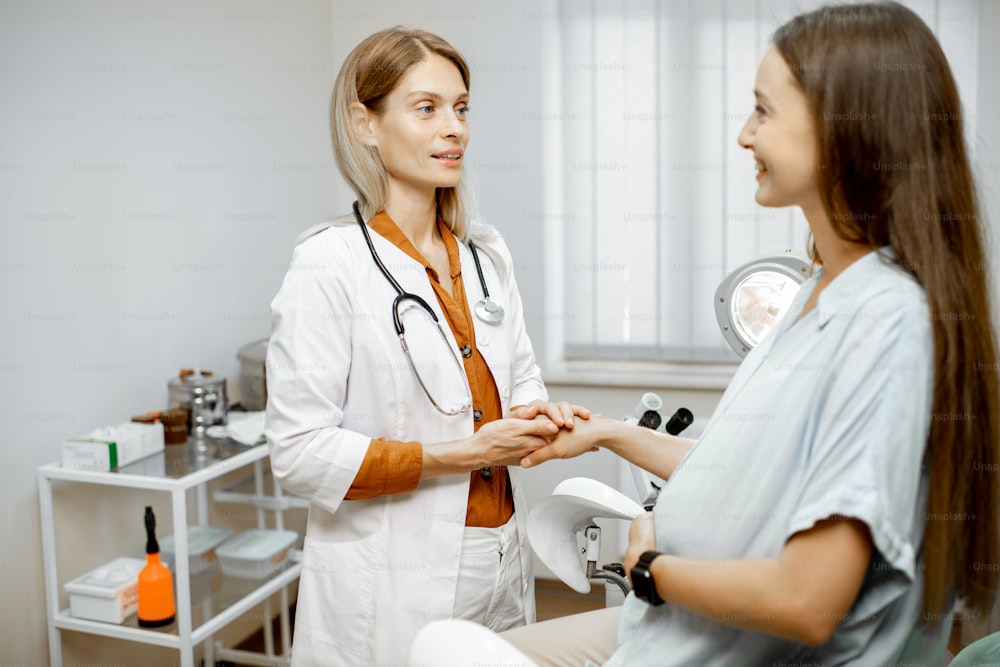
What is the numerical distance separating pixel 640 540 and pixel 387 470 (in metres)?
0.48

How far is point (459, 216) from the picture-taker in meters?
1.64

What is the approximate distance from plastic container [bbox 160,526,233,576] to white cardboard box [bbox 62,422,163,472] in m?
0.30

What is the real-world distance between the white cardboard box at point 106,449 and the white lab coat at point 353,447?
29.2 inches

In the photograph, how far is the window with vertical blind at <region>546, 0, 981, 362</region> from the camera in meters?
2.87

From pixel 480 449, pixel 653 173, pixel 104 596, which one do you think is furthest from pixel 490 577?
pixel 653 173

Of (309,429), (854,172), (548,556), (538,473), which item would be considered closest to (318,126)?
(538,473)

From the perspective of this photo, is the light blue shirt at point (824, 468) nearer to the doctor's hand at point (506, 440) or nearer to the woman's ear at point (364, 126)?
the doctor's hand at point (506, 440)

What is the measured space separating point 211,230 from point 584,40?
144 cm

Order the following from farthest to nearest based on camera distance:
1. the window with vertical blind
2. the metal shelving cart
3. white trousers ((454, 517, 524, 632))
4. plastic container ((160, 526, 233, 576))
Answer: the window with vertical blind
plastic container ((160, 526, 233, 576))
the metal shelving cart
white trousers ((454, 517, 524, 632))

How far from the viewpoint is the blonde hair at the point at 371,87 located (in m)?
1.46

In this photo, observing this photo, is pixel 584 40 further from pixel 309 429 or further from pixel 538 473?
pixel 309 429

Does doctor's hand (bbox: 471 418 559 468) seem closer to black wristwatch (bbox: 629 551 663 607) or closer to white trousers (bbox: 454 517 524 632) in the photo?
white trousers (bbox: 454 517 524 632)

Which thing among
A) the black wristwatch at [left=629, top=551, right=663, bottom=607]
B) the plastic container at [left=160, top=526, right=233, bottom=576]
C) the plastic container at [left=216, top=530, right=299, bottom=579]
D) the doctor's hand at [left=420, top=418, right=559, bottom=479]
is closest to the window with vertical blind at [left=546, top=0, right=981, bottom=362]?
the plastic container at [left=216, top=530, right=299, bottom=579]

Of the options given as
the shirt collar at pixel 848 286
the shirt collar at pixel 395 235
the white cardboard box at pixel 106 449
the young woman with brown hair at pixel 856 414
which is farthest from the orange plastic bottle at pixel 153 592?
the shirt collar at pixel 848 286
